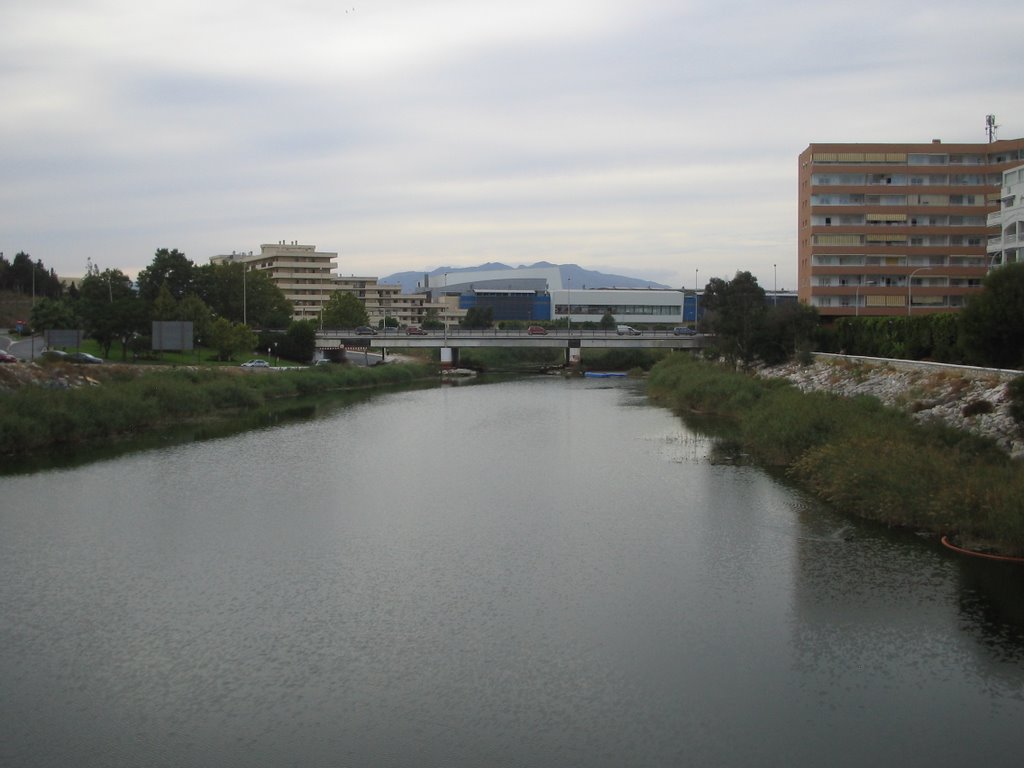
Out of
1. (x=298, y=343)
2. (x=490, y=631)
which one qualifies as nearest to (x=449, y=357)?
(x=298, y=343)

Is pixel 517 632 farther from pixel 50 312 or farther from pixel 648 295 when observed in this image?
pixel 648 295

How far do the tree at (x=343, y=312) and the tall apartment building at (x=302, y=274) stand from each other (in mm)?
22986

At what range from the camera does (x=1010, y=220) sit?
5297cm

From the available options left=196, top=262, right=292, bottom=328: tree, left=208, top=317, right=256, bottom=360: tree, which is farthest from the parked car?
left=196, top=262, right=292, bottom=328: tree

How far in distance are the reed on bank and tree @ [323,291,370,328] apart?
34589mm

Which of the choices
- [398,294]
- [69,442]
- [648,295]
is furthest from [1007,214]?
[398,294]

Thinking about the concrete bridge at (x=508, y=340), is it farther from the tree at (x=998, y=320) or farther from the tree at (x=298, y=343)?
the tree at (x=998, y=320)

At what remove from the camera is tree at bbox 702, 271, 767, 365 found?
186 feet

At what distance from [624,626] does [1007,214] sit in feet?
155

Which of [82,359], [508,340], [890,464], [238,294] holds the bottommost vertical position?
[890,464]

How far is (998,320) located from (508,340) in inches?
2036

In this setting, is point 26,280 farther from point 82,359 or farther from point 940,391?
point 940,391

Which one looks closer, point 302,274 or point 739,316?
point 739,316

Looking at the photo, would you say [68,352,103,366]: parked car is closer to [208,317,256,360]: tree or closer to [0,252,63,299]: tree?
[208,317,256,360]: tree
